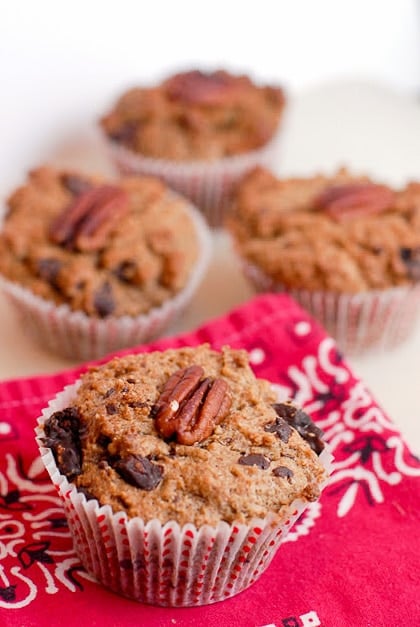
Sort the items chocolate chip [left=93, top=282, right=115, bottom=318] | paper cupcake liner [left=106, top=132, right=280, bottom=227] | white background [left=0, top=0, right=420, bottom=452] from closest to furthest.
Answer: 1. chocolate chip [left=93, top=282, right=115, bottom=318]
2. white background [left=0, top=0, right=420, bottom=452]
3. paper cupcake liner [left=106, top=132, right=280, bottom=227]

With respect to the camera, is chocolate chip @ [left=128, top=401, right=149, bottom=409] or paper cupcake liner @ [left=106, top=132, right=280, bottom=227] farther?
paper cupcake liner @ [left=106, top=132, right=280, bottom=227]

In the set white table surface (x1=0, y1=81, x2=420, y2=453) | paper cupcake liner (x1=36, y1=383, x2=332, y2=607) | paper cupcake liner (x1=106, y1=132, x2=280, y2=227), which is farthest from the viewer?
paper cupcake liner (x1=106, y1=132, x2=280, y2=227)

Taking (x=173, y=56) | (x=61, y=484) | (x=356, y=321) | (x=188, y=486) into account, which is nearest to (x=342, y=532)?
(x=188, y=486)

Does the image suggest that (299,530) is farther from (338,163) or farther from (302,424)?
(338,163)

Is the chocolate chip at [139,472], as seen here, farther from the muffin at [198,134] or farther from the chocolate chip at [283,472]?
the muffin at [198,134]

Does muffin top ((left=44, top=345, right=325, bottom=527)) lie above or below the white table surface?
above

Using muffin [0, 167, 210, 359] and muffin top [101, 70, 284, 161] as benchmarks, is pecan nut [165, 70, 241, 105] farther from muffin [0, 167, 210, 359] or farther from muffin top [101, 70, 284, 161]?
muffin [0, 167, 210, 359]

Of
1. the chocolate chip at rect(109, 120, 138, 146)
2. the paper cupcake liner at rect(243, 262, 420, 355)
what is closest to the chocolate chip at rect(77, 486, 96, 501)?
the paper cupcake liner at rect(243, 262, 420, 355)
